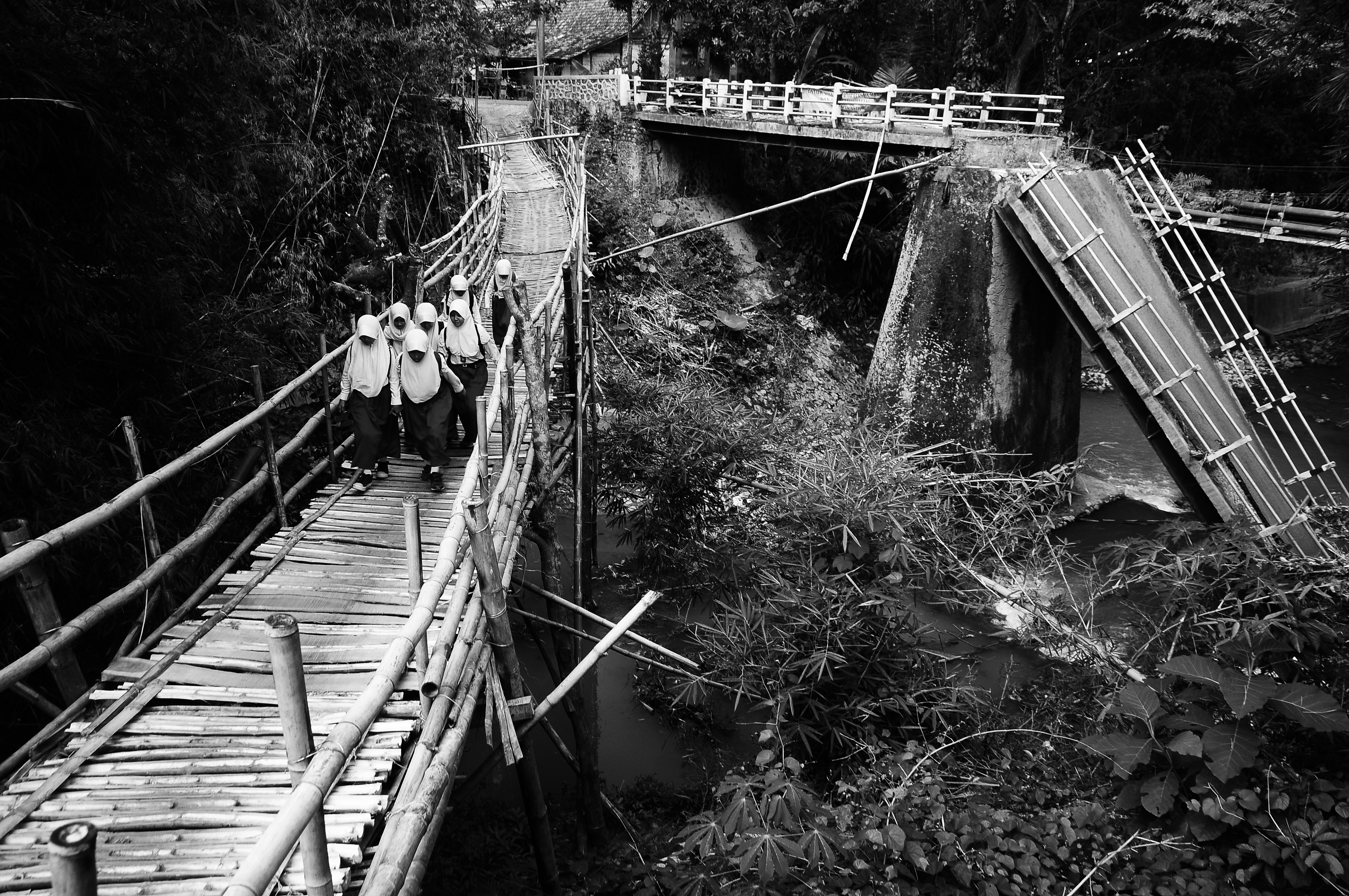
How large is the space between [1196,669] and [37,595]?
5133mm

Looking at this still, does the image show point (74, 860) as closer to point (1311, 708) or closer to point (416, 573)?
point (416, 573)

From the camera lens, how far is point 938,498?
21.6 ft

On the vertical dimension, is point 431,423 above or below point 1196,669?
above

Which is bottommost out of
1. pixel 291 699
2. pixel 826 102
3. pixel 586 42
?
pixel 291 699

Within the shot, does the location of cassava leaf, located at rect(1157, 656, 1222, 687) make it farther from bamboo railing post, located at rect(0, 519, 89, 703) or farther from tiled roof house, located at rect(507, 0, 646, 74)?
tiled roof house, located at rect(507, 0, 646, 74)

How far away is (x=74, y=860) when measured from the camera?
1.06 metres

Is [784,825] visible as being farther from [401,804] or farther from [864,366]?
[864,366]

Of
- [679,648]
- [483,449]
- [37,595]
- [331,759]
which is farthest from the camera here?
[679,648]

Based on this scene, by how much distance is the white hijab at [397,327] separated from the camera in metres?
4.89

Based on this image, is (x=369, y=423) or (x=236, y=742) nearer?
(x=236, y=742)

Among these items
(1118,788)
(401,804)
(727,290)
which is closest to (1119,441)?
(727,290)

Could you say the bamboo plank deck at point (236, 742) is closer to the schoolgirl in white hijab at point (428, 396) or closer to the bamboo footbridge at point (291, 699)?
the bamboo footbridge at point (291, 699)

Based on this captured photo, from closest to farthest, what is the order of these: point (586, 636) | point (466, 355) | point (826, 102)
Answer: point (586, 636) < point (466, 355) < point (826, 102)

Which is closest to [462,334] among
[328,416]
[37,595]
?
[328,416]
